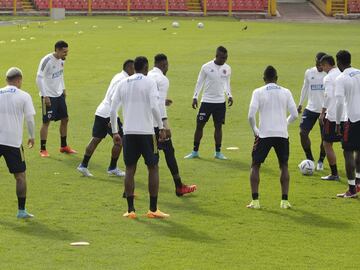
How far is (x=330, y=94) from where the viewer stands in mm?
17797

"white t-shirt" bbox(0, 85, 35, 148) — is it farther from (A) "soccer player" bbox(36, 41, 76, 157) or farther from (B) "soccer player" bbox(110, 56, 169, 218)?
(A) "soccer player" bbox(36, 41, 76, 157)

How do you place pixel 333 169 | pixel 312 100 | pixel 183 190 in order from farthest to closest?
pixel 312 100 < pixel 333 169 < pixel 183 190

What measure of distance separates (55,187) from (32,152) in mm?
3962

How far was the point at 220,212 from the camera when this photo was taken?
15922 millimetres

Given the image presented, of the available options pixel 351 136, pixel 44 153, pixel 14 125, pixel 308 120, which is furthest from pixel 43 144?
pixel 351 136

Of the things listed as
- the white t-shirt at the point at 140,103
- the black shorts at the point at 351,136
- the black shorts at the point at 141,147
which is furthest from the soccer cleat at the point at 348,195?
the white t-shirt at the point at 140,103

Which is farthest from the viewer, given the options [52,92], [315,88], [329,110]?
[52,92]

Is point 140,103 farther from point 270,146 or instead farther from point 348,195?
point 348,195

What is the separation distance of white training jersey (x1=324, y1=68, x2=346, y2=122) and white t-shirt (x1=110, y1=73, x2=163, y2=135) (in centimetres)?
391

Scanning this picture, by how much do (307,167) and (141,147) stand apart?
15.9 feet

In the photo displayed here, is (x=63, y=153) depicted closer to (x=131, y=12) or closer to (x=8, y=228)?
(x=8, y=228)

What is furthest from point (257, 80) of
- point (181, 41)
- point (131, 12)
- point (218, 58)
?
point (131, 12)

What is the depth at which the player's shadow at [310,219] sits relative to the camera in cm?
1508

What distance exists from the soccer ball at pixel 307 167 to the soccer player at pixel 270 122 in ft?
10.2
